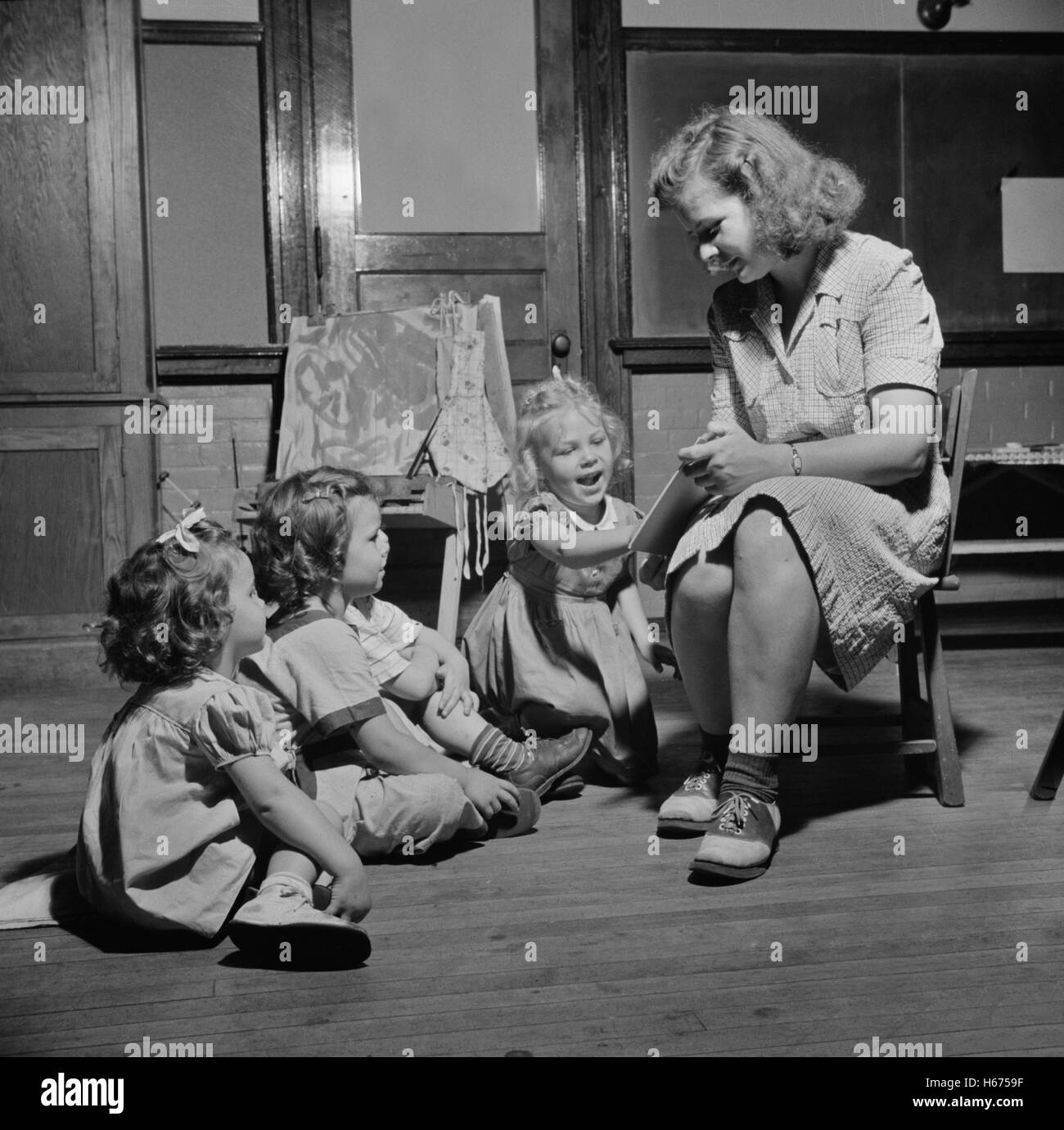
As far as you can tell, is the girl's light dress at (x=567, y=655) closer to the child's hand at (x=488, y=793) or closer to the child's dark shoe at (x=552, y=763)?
the child's dark shoe at (x=552, y=763)

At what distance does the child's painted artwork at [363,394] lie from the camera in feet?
13.3

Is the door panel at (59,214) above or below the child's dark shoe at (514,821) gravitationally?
above

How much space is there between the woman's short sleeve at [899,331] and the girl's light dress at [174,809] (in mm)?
1178

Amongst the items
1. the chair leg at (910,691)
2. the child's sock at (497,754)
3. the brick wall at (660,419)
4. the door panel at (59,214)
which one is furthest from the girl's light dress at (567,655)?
the brick wall at (660,419)

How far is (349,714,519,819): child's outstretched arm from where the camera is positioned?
1.92 metres

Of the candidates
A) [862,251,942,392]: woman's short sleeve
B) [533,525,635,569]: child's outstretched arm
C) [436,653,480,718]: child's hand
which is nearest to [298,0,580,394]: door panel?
[533,525,635,569]: child's outstretched arm

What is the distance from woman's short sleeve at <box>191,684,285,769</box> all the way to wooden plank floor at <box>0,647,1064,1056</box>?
27 centimetres

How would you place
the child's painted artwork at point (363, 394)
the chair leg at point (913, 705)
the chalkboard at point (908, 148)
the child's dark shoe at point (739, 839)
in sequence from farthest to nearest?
the chalkboard at point (908, 148), the child's painted artwork at point (363, 394), the chair leg at point (913, 705), the child's dark shoe at point (739, 839)

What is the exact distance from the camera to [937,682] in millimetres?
2283

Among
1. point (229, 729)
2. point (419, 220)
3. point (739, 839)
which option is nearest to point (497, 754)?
point (739, 839)

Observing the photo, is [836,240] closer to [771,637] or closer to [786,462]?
[786,462]

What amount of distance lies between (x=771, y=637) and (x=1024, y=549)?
273 cm

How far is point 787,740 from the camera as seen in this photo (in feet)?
6.48
